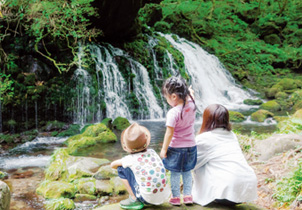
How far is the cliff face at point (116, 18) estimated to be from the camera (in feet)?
40.2

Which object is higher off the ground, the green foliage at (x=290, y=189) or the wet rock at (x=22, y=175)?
the green foliage at (x=290, y=189)

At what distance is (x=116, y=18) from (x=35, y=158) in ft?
26.0

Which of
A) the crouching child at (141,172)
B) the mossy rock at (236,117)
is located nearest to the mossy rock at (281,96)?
the mossy rock at (236,117)

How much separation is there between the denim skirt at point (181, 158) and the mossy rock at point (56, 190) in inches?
114

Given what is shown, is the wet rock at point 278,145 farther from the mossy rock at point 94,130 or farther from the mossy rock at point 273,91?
the mossy rock at point 273,91

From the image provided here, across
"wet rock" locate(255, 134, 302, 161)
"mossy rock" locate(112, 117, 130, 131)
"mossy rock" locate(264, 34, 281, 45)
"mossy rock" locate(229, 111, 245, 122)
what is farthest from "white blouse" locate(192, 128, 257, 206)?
"mossy rock" locate(264, 34, 281, 45)

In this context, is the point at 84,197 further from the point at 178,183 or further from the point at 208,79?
the point at 208,79

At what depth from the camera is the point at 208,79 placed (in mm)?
17609

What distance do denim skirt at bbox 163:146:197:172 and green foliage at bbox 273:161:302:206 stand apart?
1238mm

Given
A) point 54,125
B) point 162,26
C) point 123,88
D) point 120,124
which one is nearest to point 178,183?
point 120,124

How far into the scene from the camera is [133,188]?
252 cm

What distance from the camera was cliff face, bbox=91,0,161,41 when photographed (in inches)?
482

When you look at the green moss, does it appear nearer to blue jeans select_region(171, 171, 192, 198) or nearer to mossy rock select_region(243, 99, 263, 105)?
blue jeans select_region(171, 171, 192, 198)

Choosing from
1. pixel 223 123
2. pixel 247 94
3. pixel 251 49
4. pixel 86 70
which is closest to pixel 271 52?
pixel 251 49
